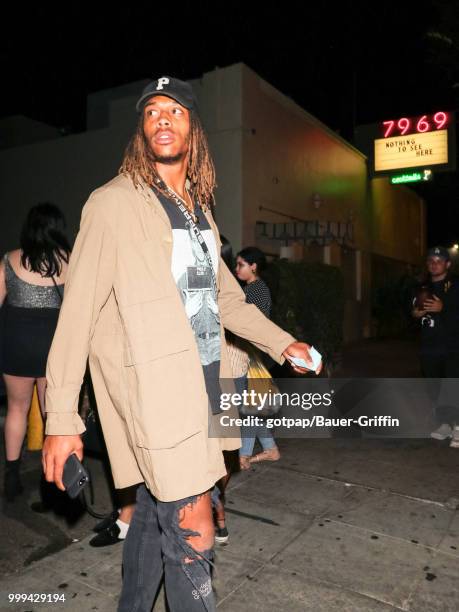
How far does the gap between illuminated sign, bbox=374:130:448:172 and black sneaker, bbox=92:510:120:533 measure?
→ 46.4 ft

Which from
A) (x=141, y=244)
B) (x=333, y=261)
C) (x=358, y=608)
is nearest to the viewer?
(x=141, y=244)

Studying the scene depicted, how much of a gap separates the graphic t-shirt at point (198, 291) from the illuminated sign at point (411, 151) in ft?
47.8

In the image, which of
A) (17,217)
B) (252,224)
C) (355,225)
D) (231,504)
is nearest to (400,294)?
(355,225)

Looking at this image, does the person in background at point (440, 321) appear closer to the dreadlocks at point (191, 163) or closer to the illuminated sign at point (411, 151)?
the dreadlocks at point (191, 163)

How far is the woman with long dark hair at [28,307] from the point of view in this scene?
372 cm

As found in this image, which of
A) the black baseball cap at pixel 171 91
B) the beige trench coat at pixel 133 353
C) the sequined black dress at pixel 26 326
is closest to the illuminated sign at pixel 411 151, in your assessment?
the sequined black dress at pixel 26 326

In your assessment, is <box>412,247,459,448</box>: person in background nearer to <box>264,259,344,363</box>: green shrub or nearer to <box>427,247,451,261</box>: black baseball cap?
<box>427,247,451,261</box>: black baseball cap

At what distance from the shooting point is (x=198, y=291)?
195 cm

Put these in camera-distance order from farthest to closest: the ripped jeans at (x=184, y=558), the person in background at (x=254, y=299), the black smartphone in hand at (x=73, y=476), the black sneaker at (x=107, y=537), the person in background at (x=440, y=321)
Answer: the person in background at (x=440, y=321) → the person in background at (x=254, y=299) → the black sneaker at (x=107, y=537) → the ripped jeans at (x=184, y=558) → the black smartphone in hand at (x=73, y=476)

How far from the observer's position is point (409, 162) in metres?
15.5

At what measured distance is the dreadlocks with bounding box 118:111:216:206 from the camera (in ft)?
6.64

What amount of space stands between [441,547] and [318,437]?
7.97ft

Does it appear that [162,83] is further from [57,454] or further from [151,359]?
[57,454]

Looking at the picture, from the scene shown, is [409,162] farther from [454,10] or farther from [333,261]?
[454,10]
